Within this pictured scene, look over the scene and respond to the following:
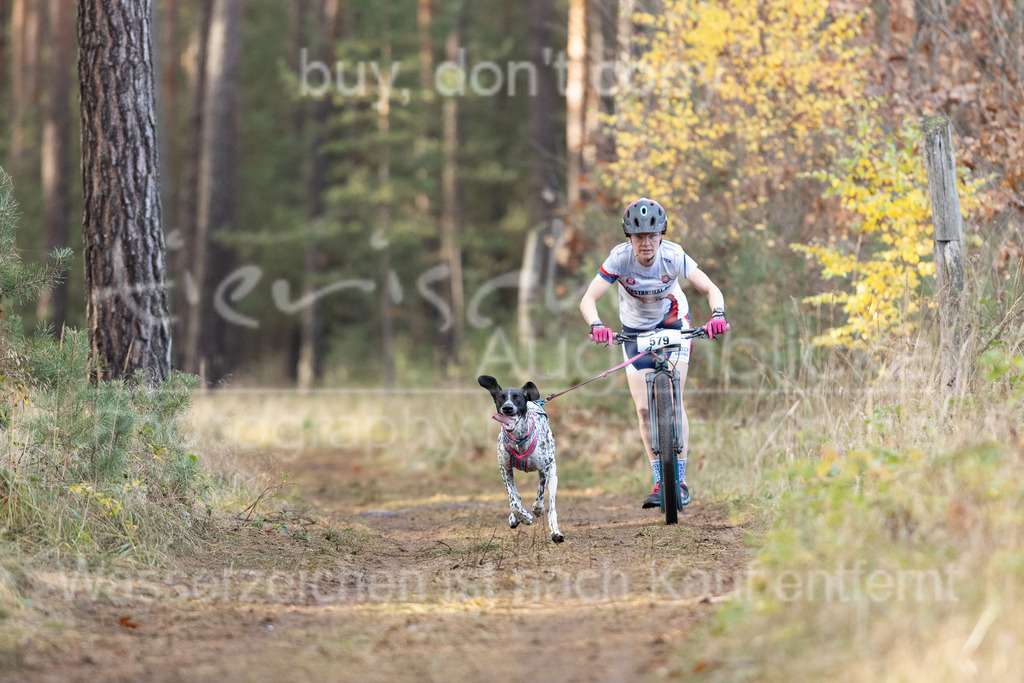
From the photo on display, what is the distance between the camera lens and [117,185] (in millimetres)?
7969

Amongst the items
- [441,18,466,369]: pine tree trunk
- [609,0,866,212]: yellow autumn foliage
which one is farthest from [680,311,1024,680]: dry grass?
[441,18,466,369]: pine tree trunk

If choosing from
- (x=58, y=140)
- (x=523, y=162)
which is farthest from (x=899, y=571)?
(x=58, y=140)

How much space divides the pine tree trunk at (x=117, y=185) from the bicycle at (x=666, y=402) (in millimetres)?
3730

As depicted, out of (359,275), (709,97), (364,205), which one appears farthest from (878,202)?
(359,275)

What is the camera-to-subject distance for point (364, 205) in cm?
2598

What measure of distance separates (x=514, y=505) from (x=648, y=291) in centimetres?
183

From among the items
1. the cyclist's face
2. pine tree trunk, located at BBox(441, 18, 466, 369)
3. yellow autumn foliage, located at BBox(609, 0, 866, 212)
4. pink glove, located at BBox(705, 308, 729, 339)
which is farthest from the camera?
pine tree trunk, located at BBox(441, 18, 466, 369)

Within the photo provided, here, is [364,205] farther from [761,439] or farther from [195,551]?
[195,551]

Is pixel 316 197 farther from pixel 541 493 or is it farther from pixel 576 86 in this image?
pixel 541 493

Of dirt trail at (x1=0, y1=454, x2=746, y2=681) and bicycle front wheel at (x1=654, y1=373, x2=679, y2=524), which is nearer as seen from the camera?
dirt trail at (x1=0, y1=454, x2=746, y2=681)

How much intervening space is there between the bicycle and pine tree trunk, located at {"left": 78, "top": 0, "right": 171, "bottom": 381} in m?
3.73

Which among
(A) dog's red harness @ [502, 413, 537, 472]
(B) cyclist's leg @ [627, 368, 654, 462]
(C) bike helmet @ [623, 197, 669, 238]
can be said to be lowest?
(A) dog's red harness @ [502, 413, 537, 472]

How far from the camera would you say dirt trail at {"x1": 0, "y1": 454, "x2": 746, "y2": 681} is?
4.42 meters

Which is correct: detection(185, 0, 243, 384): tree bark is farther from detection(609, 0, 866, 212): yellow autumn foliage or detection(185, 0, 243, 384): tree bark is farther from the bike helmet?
the bike helmet
